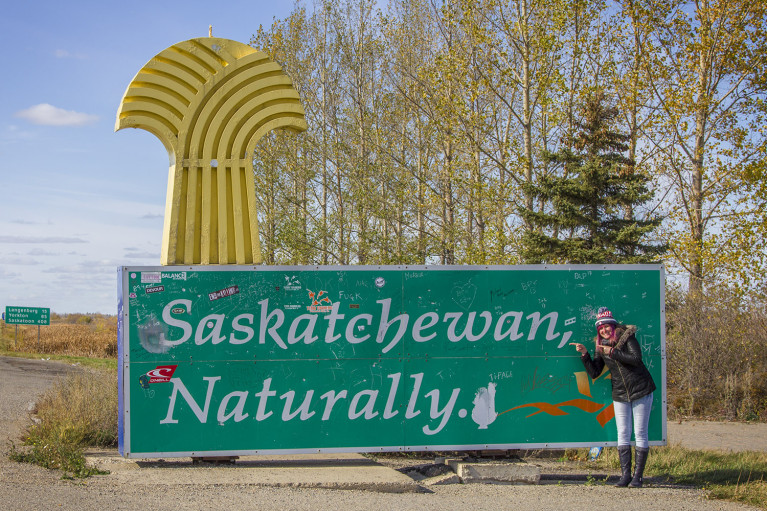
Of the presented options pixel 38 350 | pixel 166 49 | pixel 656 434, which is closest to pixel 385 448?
pixel 656 434

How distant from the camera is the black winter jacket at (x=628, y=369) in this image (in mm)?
8625

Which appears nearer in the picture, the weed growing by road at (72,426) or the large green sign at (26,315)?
the weed growing by road at (72,426)

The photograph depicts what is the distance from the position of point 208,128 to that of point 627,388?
5933mm

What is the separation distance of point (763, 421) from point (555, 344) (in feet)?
37.6

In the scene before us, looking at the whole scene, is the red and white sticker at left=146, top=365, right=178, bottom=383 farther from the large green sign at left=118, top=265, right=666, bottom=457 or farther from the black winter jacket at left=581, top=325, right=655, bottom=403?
the black winter jacket at left=581, top=325, right=655, bottom=403

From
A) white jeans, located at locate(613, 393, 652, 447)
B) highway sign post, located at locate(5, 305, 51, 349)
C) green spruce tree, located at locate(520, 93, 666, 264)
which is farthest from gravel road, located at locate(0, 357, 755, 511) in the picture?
highway sign post, located at locate(5, 305, 51, 349)

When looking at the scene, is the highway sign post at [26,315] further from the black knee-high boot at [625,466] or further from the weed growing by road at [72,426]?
the black knee-high boot at [625,466]

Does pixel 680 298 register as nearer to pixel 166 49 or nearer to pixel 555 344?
pixel 555 344

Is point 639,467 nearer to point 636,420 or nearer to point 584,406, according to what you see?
point 636,420

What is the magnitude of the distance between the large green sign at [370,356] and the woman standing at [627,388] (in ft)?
1.52

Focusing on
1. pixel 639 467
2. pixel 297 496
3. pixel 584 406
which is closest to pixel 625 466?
pixel 639 467

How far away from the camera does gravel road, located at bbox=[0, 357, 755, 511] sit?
7.06m

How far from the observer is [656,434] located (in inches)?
366

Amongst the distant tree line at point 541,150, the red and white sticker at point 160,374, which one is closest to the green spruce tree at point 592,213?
the distant tree line at point 541,150
